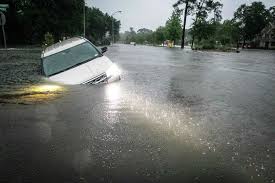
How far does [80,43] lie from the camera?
1004 cm

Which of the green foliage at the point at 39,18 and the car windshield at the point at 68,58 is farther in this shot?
the green foliage at the point at 39,18

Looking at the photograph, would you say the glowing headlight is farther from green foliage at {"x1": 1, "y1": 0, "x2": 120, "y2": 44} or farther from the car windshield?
green foliage at {"x1": 1, "y1": 0, "x2": 120, "y2": 44}

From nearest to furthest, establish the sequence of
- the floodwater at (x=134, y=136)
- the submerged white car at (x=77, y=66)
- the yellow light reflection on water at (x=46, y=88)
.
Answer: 1. the floodwater at (x=134, y=136)
2. the yellow light reflection on water at (x=46, y=88)
3. the submerged white car at (x=77, y=66)

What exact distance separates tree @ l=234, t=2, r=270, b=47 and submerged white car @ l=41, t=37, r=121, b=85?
361 feet

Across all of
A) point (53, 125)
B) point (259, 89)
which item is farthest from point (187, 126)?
point (259, 89)

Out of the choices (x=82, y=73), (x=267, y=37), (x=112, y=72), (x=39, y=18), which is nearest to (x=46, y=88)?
(x=82, y=73)

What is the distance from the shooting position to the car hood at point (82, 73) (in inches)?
315

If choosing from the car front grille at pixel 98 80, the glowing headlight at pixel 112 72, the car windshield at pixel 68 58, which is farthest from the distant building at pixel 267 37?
the car front grille at pixel 98 80

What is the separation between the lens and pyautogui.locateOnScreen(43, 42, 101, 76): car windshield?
866 centimetres

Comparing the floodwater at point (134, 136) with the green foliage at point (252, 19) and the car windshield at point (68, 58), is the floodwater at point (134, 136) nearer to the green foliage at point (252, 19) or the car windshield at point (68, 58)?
the car windshield at point (68, 58)

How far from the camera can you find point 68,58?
9125mm

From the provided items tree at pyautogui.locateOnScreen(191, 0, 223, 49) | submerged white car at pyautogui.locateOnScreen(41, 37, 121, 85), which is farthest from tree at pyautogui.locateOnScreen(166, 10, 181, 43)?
submerged white car at pyautogui.locateOnScreen(41, 37, 121, 85)

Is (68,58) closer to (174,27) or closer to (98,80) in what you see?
(98,80)

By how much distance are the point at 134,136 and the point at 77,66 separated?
491 cm
